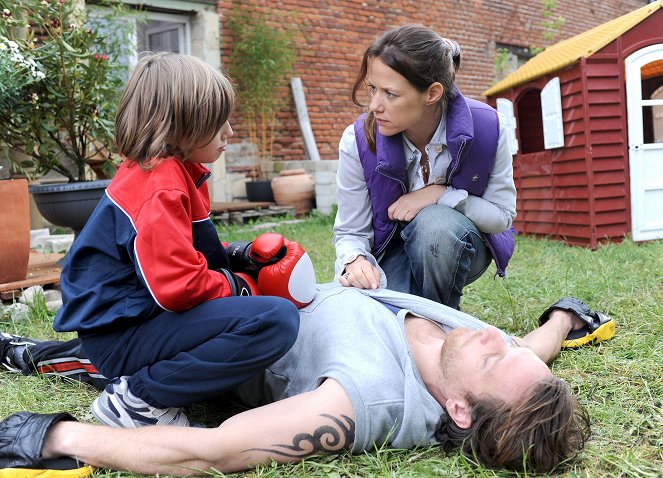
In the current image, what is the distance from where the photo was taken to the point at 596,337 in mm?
2684

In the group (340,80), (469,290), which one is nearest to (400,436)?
(469,290)

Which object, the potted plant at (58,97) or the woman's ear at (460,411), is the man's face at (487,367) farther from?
the potted plant at (58,97)

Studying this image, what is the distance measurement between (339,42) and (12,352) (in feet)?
26.4

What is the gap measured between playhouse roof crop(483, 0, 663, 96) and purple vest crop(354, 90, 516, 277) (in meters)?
3.23

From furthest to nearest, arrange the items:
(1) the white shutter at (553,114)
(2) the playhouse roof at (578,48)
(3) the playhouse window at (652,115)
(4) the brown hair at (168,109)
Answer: (3) the playhouse window at (652,115), (1) the white shutter at (553,114), (2) the playhouse roof at (578,48), (4) the brown hair at (168,109)

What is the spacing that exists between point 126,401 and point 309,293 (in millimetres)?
682

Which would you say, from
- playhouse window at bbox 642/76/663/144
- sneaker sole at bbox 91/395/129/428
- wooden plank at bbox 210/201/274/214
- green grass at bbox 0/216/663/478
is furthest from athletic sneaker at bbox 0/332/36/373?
playhouse window at bbox 642/76/663/144

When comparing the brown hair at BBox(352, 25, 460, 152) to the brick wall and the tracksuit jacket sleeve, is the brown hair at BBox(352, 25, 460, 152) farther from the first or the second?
the brick wall

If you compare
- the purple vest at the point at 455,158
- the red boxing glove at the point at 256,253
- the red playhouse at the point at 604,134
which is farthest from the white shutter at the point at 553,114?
the red boxing glove at the point at 256,253

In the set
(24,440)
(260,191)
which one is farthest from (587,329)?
(260,191)

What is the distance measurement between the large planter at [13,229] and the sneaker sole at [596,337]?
9.46 feet

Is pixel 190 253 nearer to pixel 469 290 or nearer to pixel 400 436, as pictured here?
pixel 400 436

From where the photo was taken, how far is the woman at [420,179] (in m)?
2.47

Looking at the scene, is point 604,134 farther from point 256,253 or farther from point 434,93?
point 256,253
